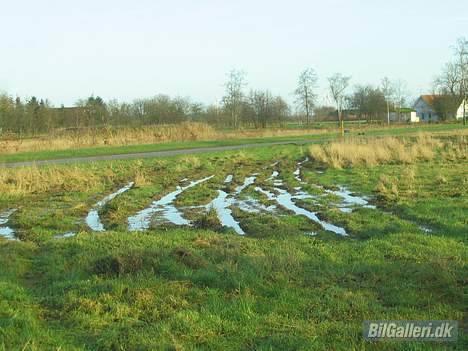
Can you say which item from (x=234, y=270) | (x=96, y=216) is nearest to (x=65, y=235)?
(x=96, y=216)

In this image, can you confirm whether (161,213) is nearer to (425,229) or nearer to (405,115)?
(425,229)

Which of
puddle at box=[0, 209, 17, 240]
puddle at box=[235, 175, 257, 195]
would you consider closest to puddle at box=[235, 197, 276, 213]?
puddle at box=[235, 175, 257, 195]

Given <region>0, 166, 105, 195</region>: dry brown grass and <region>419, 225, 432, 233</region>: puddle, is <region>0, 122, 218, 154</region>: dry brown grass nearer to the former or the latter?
<region>0, 166, 105, 195</region>: dry brown grass

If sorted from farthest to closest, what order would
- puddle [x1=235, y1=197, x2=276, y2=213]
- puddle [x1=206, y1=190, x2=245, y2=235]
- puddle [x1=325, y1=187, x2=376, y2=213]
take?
puddle [x1=235, y1=197, x2=276, y2=213], puddle [x1=325, y1=187, x2=376, y2=213], puddle [x1=206, y1=190, x2=245, y2=235]

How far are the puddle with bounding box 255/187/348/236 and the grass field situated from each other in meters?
0.09

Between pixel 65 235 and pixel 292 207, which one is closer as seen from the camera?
pixel 65 235

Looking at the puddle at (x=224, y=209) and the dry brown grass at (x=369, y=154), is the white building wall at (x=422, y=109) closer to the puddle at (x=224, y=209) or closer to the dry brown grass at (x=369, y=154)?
the dry brown grass at (x=369, y=154)

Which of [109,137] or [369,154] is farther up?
[109,137]

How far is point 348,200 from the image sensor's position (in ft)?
52.3

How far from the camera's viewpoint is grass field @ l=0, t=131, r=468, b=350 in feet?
18.2

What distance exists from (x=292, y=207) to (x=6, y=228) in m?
7.63

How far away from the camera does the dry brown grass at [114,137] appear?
40.5 metres

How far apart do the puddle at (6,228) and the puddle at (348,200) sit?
27.2ft

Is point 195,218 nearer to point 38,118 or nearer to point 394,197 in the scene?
point 394,197
